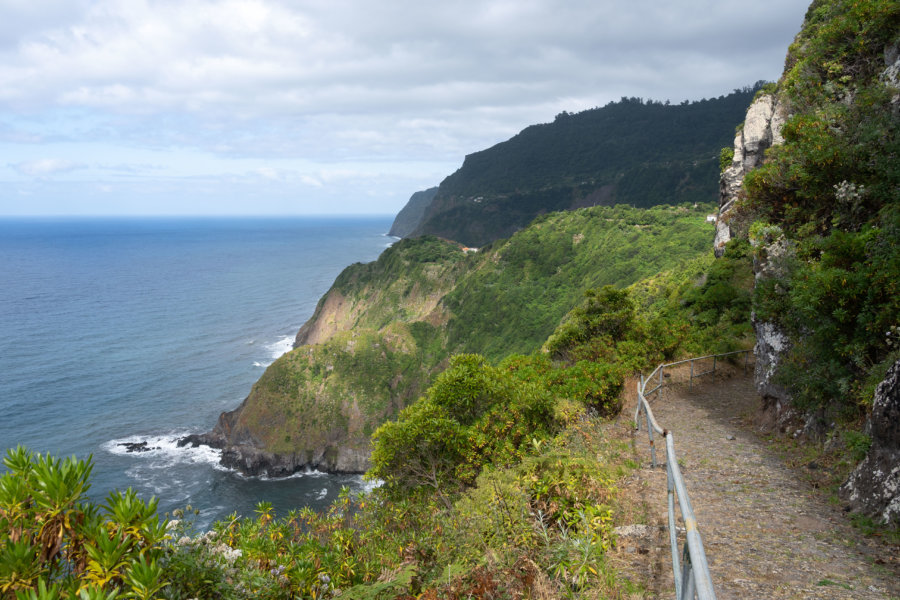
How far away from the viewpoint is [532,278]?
9300cm

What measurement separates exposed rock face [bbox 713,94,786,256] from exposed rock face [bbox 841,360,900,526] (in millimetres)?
20405

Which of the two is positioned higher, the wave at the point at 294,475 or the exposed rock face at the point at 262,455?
the exposed rock face at the point at 262,455

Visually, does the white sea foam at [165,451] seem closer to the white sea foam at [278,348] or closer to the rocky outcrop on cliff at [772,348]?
the white sea foam at [278,348]

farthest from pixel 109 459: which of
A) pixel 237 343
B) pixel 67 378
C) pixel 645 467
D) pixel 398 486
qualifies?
pixel 645 467

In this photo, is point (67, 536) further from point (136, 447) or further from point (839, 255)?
point (136, 447)

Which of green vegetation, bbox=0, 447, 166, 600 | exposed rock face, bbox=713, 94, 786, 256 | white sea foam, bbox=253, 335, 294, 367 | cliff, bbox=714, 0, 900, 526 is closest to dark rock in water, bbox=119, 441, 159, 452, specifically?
white sea foam, bbox=253, 335, 294, 367

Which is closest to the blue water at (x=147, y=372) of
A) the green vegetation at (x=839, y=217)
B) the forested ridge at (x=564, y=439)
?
the forested ridge at (x=564, y=439)

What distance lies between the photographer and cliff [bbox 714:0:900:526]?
8.20 m

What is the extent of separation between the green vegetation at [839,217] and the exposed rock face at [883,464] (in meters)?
1.27

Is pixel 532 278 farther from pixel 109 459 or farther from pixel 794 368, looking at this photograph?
pixel 794 368

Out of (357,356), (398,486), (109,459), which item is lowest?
(109,459)

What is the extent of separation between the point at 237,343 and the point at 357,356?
37.0m

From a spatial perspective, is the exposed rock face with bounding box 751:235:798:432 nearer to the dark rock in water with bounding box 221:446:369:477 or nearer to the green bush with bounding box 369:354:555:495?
the green bush with bounding box 369:354:555:495

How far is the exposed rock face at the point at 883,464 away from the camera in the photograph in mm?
6660
